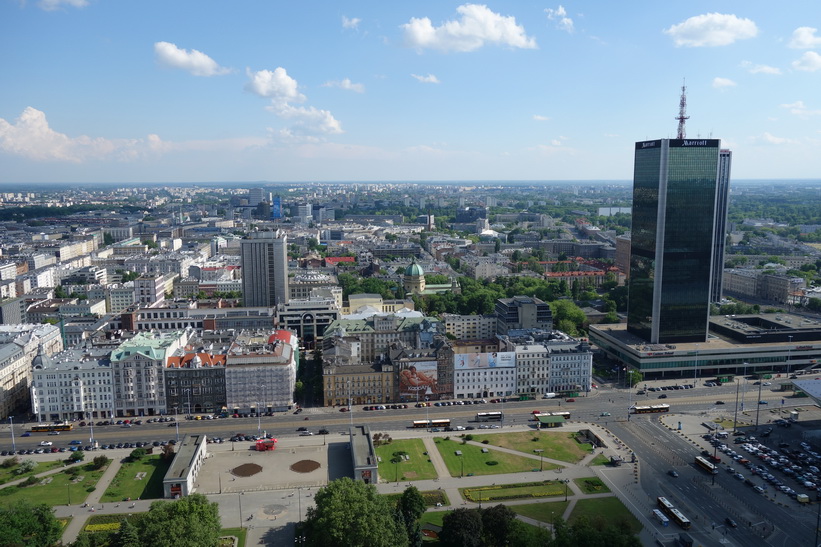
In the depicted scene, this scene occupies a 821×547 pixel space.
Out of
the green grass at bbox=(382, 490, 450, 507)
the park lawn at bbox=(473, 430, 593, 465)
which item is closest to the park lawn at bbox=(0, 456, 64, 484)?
the green grass at bbox=(382, 490, 450, 507)

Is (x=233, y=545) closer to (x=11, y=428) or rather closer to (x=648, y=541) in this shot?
(x=648, y=541)

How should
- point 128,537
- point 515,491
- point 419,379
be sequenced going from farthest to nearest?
1. point 419,379
2. point 515,491
3. point 128,537

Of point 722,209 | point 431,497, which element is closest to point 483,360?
point 431,497

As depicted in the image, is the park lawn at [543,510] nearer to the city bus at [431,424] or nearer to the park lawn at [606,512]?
the park lawn at [606,512]

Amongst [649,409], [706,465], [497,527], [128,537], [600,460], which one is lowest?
[600,460]

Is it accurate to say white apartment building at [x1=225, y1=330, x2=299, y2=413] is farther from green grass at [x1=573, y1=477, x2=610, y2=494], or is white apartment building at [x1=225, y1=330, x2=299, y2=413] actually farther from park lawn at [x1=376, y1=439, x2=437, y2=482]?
green grass at [x1=573, y1=477, x2=610, y2=494]

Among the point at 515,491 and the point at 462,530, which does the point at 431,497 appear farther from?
the point at 462,530

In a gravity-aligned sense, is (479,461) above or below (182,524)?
below
